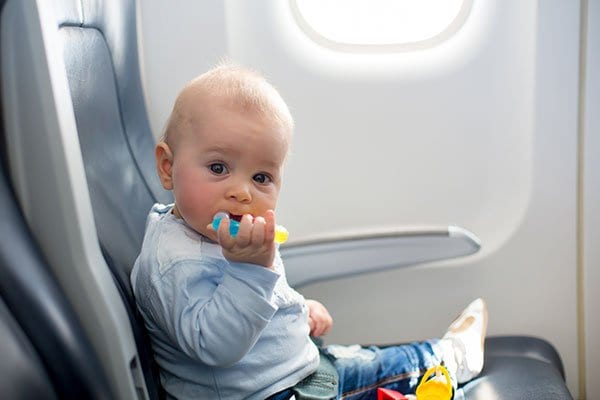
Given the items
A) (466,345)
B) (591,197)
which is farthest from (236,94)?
(591,197)

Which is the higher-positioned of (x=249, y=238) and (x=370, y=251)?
(x=249, y=238)

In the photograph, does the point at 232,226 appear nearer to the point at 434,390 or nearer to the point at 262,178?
the point at 262,178

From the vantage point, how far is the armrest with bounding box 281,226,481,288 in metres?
1.46

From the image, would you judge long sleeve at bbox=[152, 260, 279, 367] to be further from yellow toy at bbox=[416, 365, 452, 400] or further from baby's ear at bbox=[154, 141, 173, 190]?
yellow toy at bbox=[416, 365, 452, 400]

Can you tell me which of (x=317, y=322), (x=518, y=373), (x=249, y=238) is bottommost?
(x=518, y=373)

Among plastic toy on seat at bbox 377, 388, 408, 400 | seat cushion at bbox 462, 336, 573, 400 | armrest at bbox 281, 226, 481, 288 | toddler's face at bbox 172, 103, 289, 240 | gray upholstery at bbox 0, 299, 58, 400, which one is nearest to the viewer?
gray upholstery at bbox 0, 299, 58, 400

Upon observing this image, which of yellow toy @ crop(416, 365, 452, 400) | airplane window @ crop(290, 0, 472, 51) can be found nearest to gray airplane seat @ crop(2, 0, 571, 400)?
yellow toy @ crop(416, 365, 452, 400)

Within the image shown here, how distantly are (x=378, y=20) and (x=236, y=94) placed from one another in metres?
0.66

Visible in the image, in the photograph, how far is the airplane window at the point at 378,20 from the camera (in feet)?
5.15

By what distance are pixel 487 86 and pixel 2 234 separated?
1079 mm

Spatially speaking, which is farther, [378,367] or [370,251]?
[370,251]

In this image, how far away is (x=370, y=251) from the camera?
1.46m

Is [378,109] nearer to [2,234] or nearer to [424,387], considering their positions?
[424,387]

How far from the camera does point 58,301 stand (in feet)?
2.65
